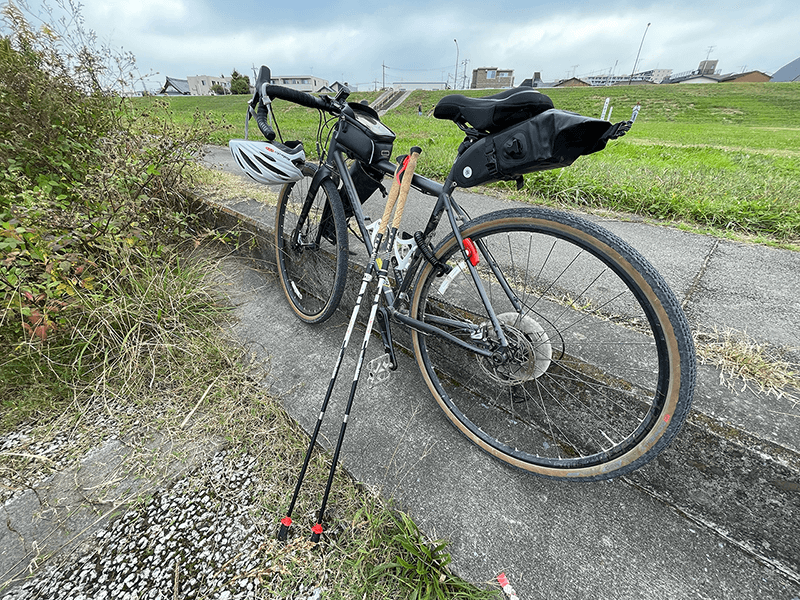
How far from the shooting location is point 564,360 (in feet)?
4.85

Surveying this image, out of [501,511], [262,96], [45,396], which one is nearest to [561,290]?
[501,511]

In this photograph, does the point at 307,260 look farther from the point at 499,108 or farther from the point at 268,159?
the point at 499,108

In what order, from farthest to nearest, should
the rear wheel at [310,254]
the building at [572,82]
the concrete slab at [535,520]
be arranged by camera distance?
the building at [572,82], the rear wheel at [310,254], the concrete slab at [535,520]

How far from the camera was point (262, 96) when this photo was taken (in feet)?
6.19

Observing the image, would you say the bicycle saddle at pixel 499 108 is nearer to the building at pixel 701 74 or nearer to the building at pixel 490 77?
the building at pixel 490 77

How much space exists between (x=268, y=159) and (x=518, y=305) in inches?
59.4

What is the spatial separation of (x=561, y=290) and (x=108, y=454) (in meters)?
2.55

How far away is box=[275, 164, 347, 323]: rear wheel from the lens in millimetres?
2186

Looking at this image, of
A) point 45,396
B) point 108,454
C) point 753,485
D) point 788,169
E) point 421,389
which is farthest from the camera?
point 788,169

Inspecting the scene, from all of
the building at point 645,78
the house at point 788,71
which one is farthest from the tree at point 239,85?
the house at point 788,71

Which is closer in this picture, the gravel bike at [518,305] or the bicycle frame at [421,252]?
the gravel bike at [518,305]

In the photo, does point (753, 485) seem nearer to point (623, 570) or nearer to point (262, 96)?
point (623, 570)

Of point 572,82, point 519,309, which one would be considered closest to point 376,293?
point 519,309

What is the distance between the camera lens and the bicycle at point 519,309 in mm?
1132
